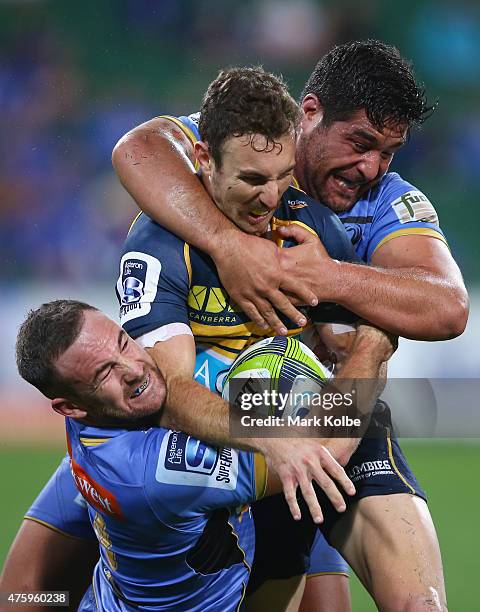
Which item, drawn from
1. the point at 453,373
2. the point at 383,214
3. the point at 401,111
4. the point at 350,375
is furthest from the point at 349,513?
the point at 453,373

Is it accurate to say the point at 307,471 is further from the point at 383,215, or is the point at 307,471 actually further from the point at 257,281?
the point at 383,215

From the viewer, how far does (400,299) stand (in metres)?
3.07

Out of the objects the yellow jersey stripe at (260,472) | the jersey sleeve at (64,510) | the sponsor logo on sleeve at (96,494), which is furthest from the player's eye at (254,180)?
the jersey sleeve at (64,510)

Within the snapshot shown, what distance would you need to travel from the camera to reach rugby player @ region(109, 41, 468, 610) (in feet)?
9.91

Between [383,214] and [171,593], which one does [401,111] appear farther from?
[171,593]

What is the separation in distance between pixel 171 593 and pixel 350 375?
908 millimetres

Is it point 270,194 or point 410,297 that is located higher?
point 270,194

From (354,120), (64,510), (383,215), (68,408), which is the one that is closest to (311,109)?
(354,120)

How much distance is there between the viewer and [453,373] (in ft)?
27.6

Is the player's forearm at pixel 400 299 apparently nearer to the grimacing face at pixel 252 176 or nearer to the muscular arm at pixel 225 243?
the muscular arm at pixel 225 243

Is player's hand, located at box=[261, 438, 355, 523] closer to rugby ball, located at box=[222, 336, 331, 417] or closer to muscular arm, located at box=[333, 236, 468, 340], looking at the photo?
rugby ball, located at box=[222, 336, 331, 417]

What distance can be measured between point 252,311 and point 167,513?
695 mm

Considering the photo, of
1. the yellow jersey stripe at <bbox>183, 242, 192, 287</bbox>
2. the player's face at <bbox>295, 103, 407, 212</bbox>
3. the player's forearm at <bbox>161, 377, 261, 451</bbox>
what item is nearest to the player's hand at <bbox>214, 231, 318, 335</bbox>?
the yellow jersey stripe at <bbox>183, 242, 192, 287</bbox>

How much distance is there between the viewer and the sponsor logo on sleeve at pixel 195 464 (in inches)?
111
